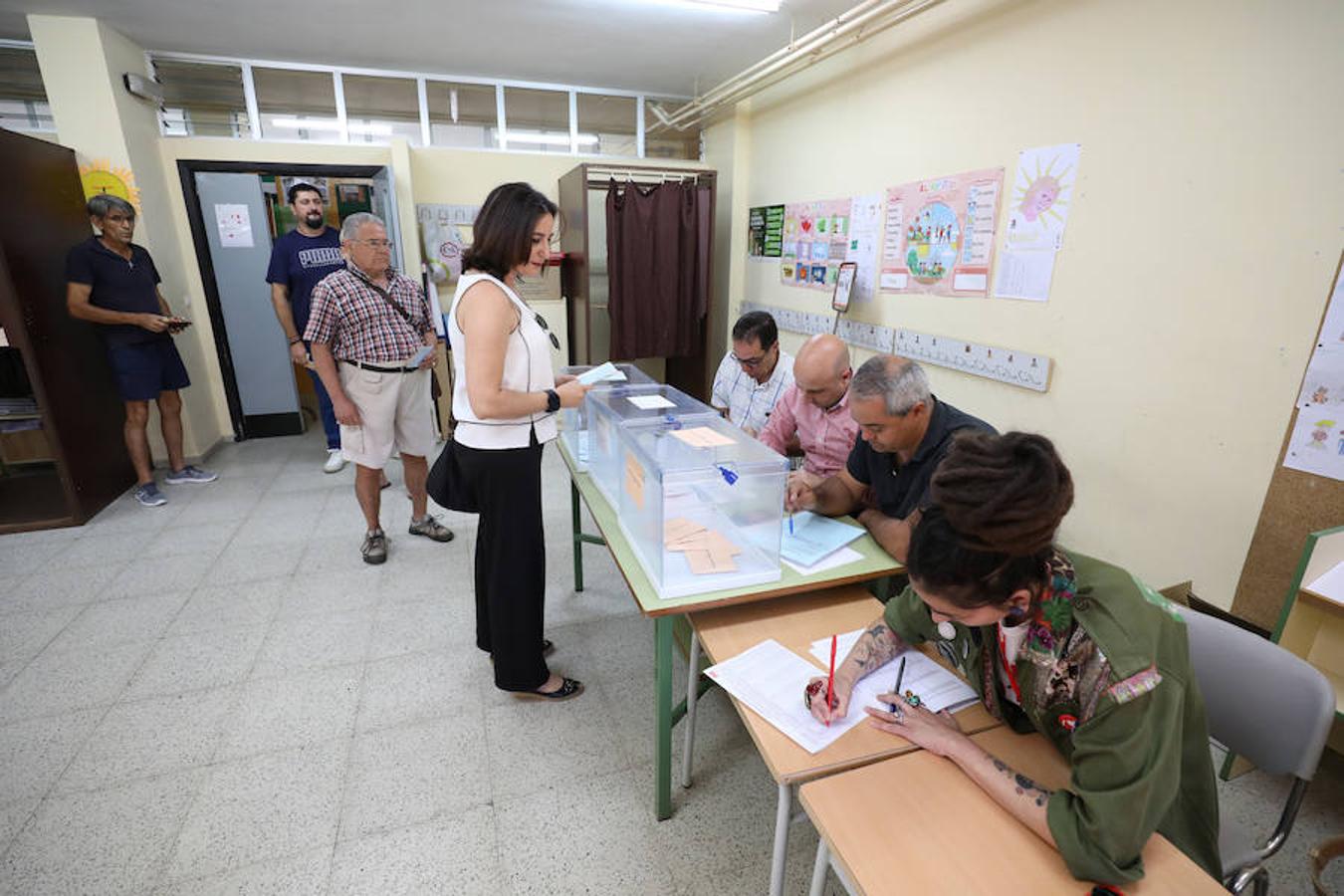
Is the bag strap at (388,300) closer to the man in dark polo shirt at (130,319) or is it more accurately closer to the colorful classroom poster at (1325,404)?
the man in dark polo shirt at (130,319)

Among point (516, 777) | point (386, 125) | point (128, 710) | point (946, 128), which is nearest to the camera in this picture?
point (516, 777)

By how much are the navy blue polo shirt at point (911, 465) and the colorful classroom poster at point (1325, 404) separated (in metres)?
0.80

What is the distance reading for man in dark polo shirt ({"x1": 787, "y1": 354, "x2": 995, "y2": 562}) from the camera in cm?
153

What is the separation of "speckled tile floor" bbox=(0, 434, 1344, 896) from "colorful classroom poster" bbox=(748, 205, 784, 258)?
8.26 ft

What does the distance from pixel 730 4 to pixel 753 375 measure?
1.82m

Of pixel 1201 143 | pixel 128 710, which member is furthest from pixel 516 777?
pixel 1201 143

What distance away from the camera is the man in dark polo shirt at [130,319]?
10.5ft

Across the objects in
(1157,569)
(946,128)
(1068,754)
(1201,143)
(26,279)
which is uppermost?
(946,128)

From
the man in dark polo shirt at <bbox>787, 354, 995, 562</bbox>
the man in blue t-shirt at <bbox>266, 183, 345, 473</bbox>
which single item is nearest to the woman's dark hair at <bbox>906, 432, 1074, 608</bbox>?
the man in dark polo shirt at <bbox>787, 354, 995, 562</bbox>

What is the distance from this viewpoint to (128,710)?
2008 mm

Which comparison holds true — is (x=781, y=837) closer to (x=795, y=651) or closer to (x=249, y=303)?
(x=795, y=651)

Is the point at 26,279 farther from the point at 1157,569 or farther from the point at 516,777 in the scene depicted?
the point at 1157,569

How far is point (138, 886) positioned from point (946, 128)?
364 cm

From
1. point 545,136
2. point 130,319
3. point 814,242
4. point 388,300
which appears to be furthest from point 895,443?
point 545,136
